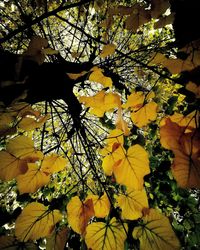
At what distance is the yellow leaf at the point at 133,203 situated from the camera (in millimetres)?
1195

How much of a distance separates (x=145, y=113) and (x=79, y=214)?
2.55 ft

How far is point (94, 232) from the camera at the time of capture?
1.12 m

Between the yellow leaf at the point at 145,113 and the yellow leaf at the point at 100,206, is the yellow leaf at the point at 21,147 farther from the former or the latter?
the yellow leaf at the point at 145,113

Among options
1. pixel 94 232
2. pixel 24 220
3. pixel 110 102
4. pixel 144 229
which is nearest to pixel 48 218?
pixel 24 220

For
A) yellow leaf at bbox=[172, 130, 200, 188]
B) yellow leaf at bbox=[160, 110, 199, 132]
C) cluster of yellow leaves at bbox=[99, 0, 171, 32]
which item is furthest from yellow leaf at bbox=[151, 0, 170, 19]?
yellow leaf at bbox=[172, 130, 200, 188]

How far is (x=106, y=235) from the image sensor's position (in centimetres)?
113

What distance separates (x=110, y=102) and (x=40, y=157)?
0.60 m

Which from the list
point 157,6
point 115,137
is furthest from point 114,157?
point 157,6

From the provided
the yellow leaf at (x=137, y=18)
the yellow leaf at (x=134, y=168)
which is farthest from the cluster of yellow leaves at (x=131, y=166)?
the yellow leaf at (x=137, y=18)

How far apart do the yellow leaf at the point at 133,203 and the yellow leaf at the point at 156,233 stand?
0.07 meters

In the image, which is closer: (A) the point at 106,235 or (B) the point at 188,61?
(A) the point at 106,235

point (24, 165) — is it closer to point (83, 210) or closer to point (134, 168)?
point (83, 210)

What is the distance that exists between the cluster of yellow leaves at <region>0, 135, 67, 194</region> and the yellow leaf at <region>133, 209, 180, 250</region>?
0.60 meters

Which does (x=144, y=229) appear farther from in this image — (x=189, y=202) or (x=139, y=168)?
(x=189, y=202)
